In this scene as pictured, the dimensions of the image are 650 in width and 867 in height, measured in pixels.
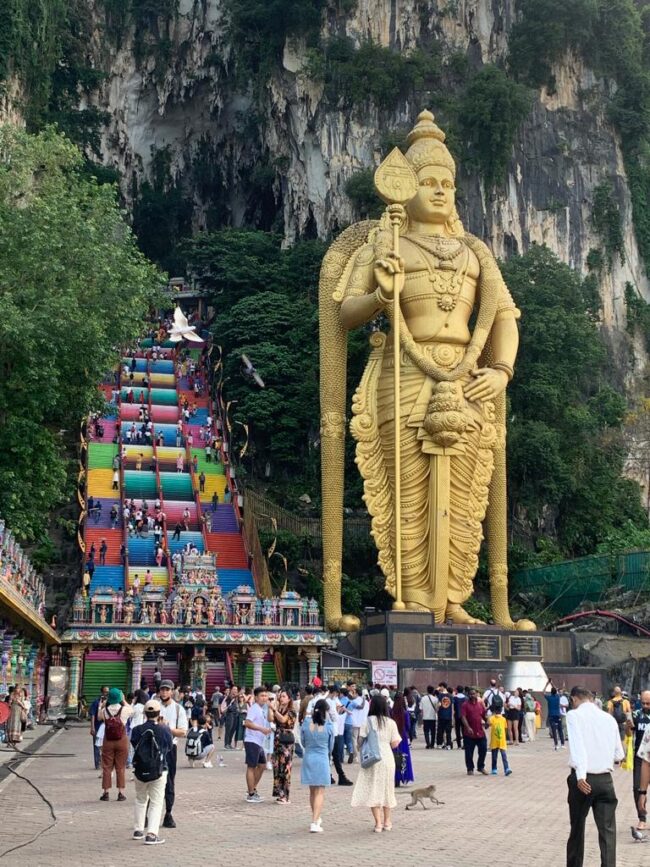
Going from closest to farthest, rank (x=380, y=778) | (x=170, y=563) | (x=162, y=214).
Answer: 1. (x=380, y=778)
2. (x=170, y=563)
3. (x=162, y=214)

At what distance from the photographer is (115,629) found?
20.2 meters

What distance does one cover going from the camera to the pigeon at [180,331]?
1501 inches

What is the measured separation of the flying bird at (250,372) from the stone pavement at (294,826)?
842 inches

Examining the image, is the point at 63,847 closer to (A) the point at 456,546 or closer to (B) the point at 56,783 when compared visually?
(B) the point at 56,783

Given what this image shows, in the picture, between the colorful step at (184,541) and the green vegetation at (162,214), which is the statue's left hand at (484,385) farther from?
the green vegetation at (162,214)

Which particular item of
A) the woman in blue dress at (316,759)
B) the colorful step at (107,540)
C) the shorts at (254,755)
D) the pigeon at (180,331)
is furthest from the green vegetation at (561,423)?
the woman in blue dress at (316,759)

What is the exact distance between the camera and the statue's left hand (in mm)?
20688

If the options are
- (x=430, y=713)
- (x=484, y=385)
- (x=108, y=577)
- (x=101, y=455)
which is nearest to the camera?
(x=430, y=713)

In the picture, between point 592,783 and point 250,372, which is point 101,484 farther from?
point 592,783

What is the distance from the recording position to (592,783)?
574 centimetres

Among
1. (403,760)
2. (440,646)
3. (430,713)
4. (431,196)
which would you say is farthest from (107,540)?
(403,760)

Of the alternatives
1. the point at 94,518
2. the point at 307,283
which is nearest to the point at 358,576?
the point at 94,518

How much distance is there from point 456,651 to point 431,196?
8189 millimetres

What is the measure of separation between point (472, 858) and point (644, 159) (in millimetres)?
34019
